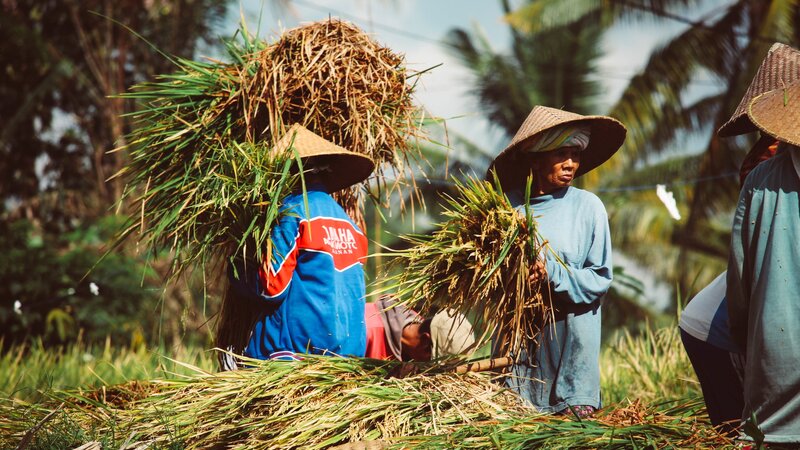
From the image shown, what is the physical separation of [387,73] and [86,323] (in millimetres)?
5971

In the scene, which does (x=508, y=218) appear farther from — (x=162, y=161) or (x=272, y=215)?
(x=162, y=161)

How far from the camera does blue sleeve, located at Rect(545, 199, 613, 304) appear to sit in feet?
10.9

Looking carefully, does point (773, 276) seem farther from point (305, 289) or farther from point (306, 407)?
point (305, 289)

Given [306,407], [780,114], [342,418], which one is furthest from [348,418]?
[780,114]

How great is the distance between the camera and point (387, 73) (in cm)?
434

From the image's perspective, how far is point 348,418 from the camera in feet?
9.86

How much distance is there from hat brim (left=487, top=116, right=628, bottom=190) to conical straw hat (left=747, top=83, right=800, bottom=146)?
748 millimetres

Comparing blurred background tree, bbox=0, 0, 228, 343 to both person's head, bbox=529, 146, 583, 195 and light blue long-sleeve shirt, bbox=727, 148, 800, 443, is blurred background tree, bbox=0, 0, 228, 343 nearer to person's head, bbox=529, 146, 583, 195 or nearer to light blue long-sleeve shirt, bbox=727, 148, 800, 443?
person's head, bbox=529, 146, 583, 195

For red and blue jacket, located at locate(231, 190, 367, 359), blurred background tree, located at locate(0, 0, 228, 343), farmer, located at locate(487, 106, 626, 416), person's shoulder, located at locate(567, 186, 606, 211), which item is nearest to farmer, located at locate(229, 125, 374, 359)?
red and blue jacket, located at locate(231, 190, 367, 359)

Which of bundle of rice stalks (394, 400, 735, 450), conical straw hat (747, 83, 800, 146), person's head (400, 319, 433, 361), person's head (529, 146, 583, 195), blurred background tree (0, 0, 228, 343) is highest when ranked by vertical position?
blurred background tree (0, 0, 228, 343)

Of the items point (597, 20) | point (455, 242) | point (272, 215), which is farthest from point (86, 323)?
point (597, 20)

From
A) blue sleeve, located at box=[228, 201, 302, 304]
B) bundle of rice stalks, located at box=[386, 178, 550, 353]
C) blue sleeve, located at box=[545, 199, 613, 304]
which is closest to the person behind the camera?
bundle of rice stalks, located at box=[386, 178, 550, 353]

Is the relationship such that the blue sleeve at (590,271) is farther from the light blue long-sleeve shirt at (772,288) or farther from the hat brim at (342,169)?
the hat brim at (342,169)

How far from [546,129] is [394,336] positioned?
122cm
